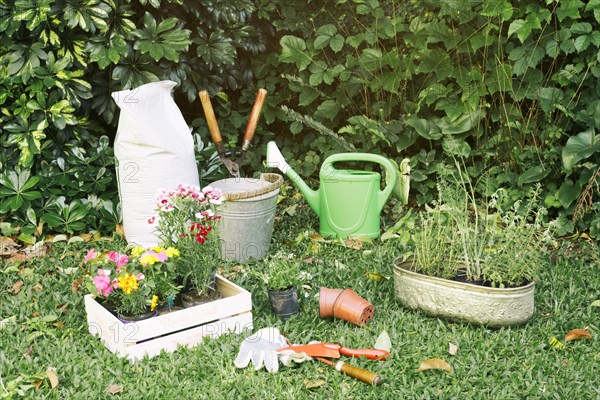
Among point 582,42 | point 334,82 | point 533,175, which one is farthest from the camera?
point 334,82

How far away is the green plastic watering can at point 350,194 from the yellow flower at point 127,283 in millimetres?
1356

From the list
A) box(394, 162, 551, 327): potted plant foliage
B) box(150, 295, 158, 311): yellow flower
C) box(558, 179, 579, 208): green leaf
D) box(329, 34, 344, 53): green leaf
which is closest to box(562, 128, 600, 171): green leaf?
box(558, 179, 579, 208): green leaf

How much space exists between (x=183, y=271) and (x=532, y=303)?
4.40ft

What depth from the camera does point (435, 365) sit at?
2359 mm

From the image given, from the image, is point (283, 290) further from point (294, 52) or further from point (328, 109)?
point (294, 52)

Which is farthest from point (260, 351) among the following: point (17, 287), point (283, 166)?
point (283, 166)

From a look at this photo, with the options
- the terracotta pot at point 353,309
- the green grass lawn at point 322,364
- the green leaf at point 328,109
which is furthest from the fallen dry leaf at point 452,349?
the green leaf at point 328,109

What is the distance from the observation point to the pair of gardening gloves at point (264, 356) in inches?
93.0

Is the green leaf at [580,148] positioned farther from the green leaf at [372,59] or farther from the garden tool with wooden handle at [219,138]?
the garden tool with wooden handle at [219,138]

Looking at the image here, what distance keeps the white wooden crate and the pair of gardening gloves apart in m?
0.19

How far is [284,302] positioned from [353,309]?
0.27 metres

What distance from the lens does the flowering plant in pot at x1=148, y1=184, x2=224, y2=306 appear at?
2668 mm

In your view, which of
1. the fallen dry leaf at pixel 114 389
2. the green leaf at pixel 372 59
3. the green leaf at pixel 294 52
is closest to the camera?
the fallen dry leaf at pixel 114 389

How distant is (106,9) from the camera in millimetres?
3535
